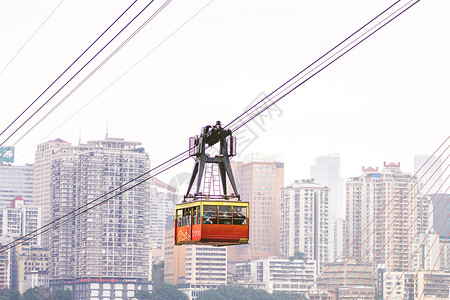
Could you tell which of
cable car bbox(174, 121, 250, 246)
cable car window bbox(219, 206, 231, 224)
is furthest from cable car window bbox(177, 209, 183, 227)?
cable car window bbox(219, 206, 231, 224)

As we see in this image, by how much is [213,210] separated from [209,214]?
174mm

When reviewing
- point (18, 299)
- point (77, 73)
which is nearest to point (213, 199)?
point (77, 73)

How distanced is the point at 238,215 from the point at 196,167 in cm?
231

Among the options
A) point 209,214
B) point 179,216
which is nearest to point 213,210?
point 209,214

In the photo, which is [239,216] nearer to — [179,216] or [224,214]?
[224,214]

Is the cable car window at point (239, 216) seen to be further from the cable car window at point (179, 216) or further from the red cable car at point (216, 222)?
the cable car window at point (179, 216)

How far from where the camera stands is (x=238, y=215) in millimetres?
34438

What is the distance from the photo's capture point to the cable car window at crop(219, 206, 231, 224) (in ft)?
112

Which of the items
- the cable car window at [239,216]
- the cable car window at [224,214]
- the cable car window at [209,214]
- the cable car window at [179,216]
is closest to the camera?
the cable car window at [209,214]

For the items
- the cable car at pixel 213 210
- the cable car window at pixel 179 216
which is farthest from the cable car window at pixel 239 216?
the cable car window at pixel 179 216

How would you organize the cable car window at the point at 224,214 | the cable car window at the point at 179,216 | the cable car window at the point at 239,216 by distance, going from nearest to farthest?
the cable car window at the point at 224,214 → the cable car window at the point at 239,216 → the cable car window at the point at 179,216

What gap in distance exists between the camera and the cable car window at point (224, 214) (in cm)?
3400

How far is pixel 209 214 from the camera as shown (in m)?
33.8

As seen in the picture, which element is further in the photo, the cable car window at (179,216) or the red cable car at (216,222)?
the cable car window at (179,216)
